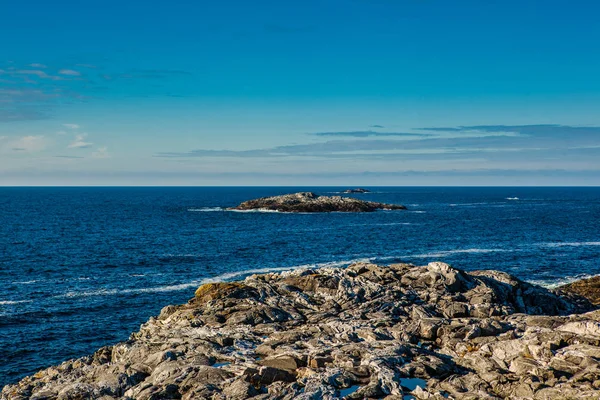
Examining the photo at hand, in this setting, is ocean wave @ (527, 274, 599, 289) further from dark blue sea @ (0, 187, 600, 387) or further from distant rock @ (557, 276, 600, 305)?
distant rock @ (557, 276, 600, 305)

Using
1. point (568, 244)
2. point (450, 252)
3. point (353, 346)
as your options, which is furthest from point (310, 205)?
point (353, 346)

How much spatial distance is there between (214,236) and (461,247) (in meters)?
47.8

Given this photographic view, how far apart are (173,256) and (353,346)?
58608 mm

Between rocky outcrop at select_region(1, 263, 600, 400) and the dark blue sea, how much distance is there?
13.1 m

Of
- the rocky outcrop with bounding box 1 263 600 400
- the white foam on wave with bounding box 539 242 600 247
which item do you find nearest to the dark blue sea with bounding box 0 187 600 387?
the white foam on wave with bounding box 539 242 600 247

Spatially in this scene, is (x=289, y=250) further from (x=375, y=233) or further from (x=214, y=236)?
(x=375, y=233)

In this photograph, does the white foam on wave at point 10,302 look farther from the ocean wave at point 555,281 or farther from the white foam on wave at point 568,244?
the white foam on wave at point 568,244

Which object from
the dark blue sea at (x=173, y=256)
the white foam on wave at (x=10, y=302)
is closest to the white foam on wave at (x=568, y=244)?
the dark blue sea at (x=173, y=256)

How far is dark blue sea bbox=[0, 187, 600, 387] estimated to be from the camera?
144 ft

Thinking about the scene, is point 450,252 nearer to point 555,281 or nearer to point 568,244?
point 568,244

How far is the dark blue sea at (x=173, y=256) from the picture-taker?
144 ft

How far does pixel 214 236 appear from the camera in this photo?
10481 centimetres

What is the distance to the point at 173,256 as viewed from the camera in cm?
7919

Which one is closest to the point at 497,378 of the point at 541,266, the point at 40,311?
the point at 40,311
